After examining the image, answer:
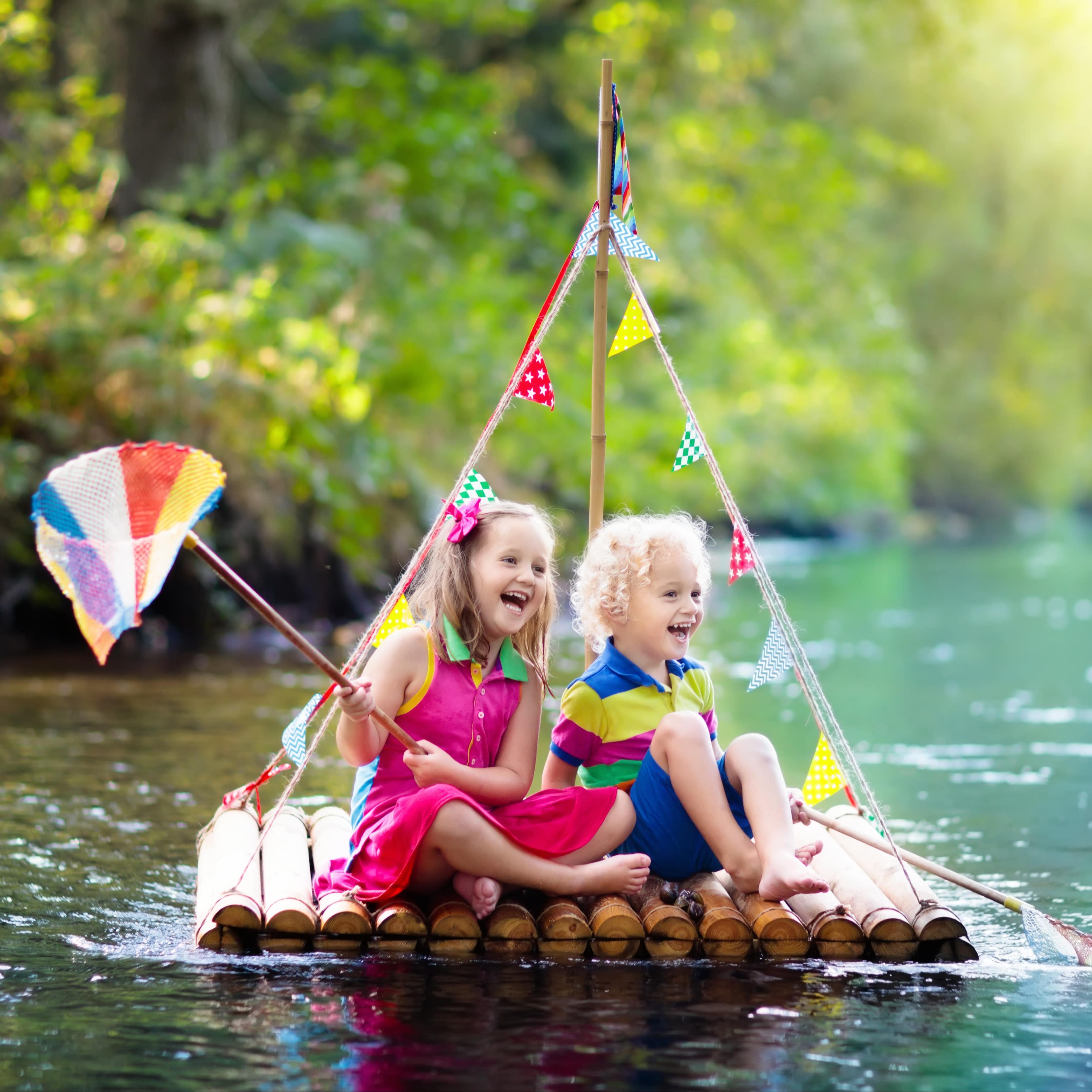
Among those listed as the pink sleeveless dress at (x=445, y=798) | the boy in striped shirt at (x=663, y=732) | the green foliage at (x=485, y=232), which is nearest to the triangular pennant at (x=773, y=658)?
the boy in striped shirt at (x=663, y=732)

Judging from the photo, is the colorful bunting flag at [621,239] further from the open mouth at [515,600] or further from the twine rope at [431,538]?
the open mouth at [515,600]

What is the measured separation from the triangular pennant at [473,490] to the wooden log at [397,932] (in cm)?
91

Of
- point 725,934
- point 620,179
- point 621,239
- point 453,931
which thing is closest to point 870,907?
point 725,934

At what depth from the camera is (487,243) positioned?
14695 mm

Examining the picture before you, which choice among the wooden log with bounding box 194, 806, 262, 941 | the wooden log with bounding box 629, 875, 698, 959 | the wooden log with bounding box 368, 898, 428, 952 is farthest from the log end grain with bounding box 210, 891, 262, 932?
the wooden log with bounding box 629, 875, 698, 959

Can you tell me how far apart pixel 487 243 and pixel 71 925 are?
11203 mm

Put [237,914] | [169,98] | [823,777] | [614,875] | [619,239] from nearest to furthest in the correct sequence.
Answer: [237,914] → [614,875] → [823,777] → [619,239] → [169,98]

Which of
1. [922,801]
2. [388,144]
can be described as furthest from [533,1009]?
[388,144]

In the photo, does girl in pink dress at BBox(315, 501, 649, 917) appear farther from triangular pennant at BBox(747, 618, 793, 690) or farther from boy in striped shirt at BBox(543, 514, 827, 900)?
triangular pennant at BBox(747, 618, 793, 690)

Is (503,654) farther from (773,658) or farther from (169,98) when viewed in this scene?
(169,98)

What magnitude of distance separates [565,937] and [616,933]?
0.41 ft

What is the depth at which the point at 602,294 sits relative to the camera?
15.9 feet

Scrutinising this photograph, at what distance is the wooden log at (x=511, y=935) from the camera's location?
3.85 metres

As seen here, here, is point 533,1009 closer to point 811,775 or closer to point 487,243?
point 811,775
